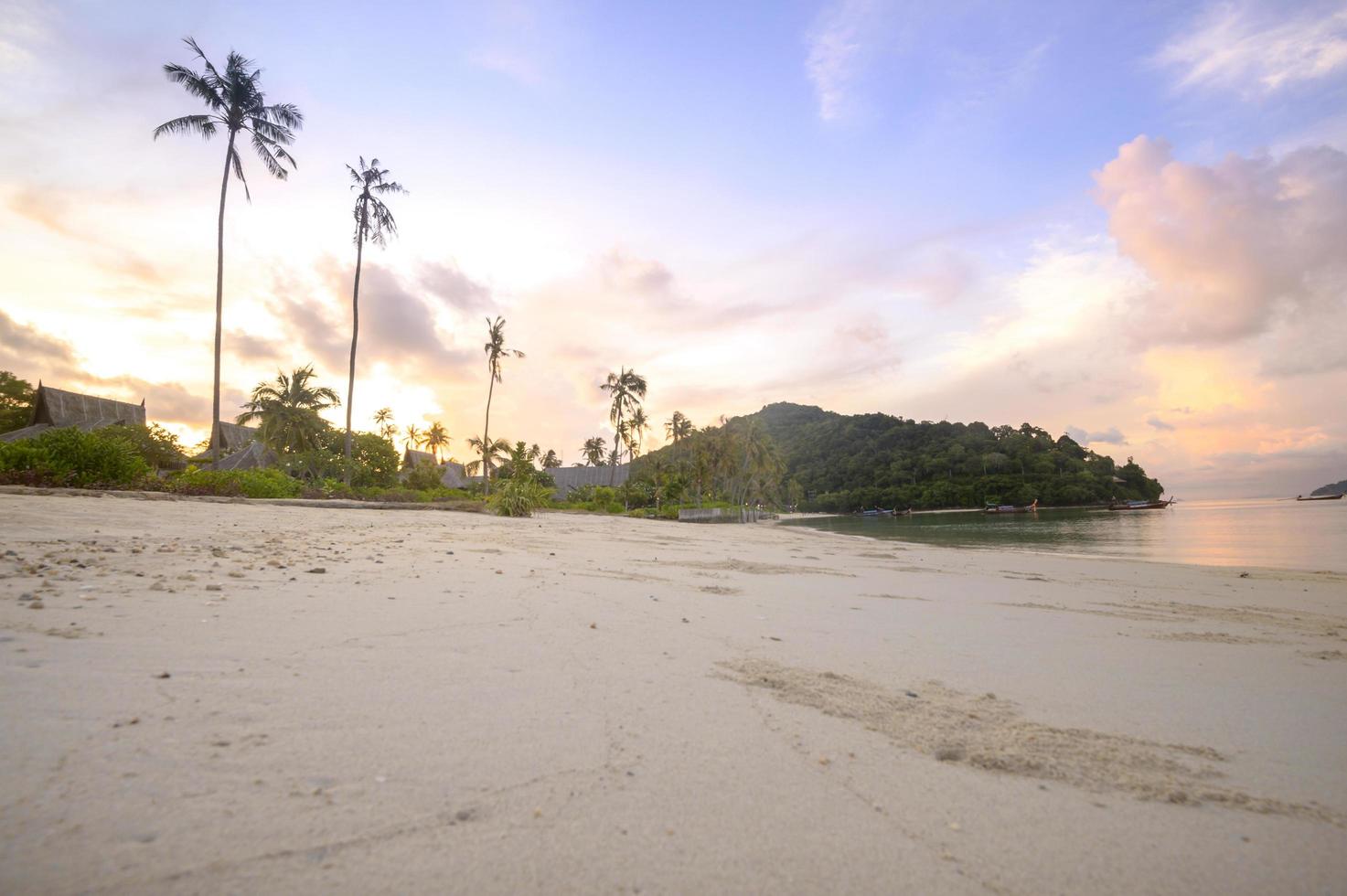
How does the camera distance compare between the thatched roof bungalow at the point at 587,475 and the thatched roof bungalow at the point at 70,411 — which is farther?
the thatched roof bungalow at the point at 587,475

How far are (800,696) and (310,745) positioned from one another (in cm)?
194

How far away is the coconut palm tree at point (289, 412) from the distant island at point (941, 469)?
64.0 m

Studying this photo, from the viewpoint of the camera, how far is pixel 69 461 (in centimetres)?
1344

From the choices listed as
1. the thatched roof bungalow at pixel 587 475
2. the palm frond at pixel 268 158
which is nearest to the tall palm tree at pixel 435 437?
the thatched roof bungalow at pixel 587 475

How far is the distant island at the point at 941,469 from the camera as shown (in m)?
95.5

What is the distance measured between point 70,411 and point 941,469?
358 feet

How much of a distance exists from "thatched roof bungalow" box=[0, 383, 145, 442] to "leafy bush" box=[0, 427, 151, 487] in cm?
2630

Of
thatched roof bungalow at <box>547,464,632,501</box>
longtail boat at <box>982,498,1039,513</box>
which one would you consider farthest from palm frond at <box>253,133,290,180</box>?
longtail boat at <box>982,498,1039,513</box>

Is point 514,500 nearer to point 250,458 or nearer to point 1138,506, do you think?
point 250,458

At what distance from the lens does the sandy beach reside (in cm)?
136

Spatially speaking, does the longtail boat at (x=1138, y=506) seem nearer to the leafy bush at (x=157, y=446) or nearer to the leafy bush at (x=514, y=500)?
the leafy bush at (x=514, y=500)

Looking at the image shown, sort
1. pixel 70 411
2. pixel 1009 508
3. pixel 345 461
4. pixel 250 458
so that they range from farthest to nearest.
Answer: pixel 1009 508 < pixel 250 458 < pixel 70 411 < pixel 345 461

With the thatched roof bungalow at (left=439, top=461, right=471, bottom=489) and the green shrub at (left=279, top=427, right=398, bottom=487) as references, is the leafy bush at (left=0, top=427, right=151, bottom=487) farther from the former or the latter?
the thatched roof bungalow at (left=439, top=461, right=471, bottom=489)

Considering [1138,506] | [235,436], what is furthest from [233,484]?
[1138,506]
